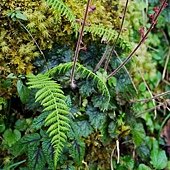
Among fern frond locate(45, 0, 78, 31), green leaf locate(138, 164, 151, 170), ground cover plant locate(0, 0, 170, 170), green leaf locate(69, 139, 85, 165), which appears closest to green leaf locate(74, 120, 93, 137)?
ground cover plant locate(0, 0, 170, 170)

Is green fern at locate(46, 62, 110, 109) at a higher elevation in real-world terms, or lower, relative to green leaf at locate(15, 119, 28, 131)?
higher

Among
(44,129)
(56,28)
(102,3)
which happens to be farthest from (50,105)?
(102,3)

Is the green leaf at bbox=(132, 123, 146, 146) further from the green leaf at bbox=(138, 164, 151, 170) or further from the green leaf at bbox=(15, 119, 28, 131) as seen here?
the green leaf at bbox=(15, 119, 28, 131)

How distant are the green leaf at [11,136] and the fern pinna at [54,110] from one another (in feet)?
0.94

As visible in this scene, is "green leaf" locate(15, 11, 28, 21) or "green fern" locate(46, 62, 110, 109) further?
"green leaf" locate(15, 11, 28, 21)

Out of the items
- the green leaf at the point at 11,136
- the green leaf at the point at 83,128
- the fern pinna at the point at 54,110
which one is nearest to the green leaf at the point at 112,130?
the green leaf at the point at 83,128

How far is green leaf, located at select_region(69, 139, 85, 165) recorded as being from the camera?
1.78 m

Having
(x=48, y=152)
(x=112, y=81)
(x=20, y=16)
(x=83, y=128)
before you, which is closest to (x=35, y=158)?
(x=48, y=152)

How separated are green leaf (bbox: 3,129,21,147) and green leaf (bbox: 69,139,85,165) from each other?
0.31 meters

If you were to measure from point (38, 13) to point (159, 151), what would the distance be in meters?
1.06

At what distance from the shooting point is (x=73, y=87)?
198cm

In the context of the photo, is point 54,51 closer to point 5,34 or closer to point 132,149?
point 5,34

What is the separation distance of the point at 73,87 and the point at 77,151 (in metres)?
0.37

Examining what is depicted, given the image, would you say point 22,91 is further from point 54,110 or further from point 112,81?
point 112,81
